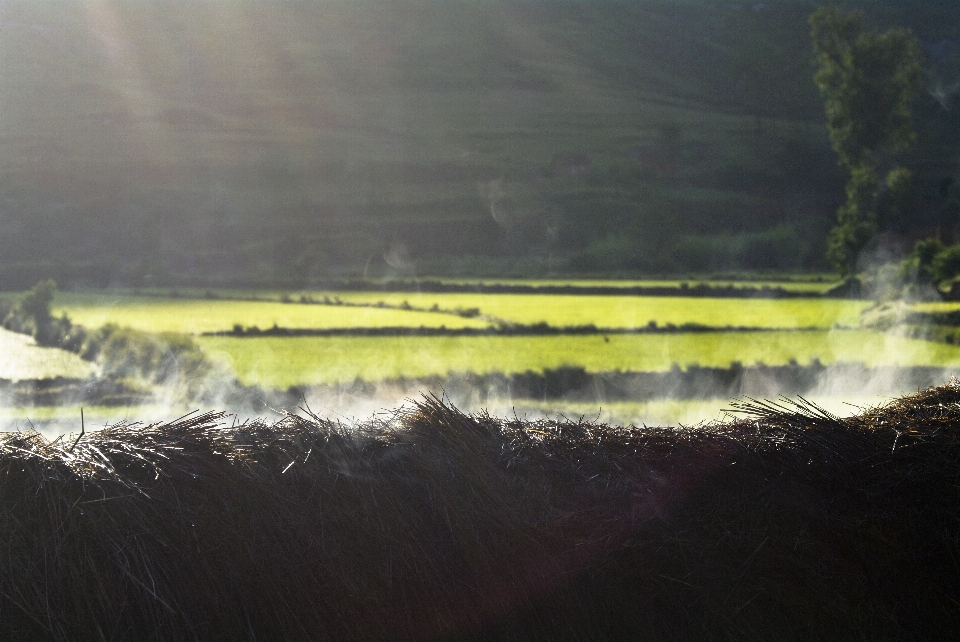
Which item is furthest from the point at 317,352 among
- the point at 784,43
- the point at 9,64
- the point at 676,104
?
the point at 784,43

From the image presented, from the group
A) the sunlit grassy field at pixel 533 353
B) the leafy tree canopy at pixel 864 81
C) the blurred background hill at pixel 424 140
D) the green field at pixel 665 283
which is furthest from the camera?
the leafy tree canopy at pixel 864 81

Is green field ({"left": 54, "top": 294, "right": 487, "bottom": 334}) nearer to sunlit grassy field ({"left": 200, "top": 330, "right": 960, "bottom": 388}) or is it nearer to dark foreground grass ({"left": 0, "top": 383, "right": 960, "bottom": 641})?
sunlit grassy field ({"left": 200, "top": 330, "right": 960, "bottom": 388})

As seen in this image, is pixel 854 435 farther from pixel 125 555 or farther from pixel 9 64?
pixel 9 64

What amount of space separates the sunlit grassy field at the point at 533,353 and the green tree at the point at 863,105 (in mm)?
11238

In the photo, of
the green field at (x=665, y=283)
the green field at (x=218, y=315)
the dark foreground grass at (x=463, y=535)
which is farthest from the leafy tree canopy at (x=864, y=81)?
the dark foreground grass at (x=463, y=535)

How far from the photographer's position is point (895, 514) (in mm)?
3393

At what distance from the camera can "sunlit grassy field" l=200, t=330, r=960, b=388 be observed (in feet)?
48.0

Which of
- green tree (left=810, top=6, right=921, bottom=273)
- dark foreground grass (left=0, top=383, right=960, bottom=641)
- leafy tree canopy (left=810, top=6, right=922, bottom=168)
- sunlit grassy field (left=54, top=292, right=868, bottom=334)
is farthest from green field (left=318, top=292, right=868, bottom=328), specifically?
dark foreground grass (left=0, top=383, right=960, bottom=641)

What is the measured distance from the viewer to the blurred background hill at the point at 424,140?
24.7 m

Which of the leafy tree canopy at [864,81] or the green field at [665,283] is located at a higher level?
the leafy tree canopy at [864,81]

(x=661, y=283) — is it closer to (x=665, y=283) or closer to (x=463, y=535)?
(x=665, y=283)

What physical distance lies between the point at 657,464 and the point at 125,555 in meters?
2.17

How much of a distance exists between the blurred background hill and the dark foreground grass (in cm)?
1946

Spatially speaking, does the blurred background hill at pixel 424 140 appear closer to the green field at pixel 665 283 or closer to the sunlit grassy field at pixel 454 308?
the green field at pixel 665 283
